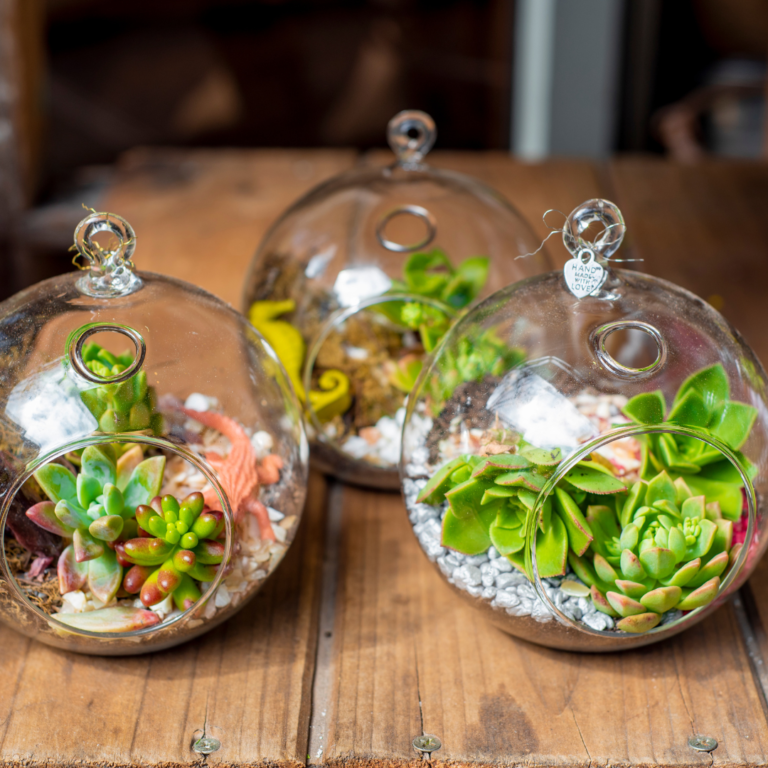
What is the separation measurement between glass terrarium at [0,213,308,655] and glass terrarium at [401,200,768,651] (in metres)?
0.16

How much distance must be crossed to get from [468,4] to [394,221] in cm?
200

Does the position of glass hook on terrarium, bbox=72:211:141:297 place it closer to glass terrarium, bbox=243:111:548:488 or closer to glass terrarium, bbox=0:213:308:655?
glass terrarium, bbox=0:213:308:655

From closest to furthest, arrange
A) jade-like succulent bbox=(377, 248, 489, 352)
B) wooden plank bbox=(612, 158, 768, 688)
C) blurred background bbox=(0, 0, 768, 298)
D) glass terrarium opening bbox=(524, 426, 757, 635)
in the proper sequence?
glass terrarium opening bbox=(524, 426, 757, 635), jade-like succulent bbox=(377, 248, 489, 352), wooden plank bbox=(612, 158, 768, 688), blurred background bbox=(0, 0, 768, 298)

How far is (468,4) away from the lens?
8.51 feet

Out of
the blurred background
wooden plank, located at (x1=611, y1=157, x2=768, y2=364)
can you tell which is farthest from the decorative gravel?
the blurred background

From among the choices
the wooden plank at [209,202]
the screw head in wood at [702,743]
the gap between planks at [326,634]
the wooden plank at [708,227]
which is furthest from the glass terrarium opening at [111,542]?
the wooden plank at [708,227]

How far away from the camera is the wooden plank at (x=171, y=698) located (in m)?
0.59

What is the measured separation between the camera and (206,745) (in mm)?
594

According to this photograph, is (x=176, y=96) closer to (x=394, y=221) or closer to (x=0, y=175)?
(x=0, y=175)

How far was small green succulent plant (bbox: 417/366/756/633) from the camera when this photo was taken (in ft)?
1.94

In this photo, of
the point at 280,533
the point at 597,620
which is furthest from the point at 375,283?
the point at 597,620

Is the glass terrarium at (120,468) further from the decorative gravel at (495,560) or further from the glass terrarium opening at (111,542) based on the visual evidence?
the decorative gravel at (495,560)

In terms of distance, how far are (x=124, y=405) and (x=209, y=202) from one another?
0.93m

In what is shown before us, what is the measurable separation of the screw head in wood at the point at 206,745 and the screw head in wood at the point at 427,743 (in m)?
0.14
